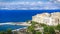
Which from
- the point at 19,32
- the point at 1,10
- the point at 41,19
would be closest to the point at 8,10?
the point at 1,10

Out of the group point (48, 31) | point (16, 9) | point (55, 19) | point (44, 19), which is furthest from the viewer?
point (16, 9)

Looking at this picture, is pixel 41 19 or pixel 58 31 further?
pixel 41 19

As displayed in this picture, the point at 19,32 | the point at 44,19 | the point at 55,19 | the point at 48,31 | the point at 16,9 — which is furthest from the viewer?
the point at 16,9

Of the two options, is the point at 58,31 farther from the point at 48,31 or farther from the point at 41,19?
the point at 41,19

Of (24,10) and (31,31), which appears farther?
(24,10)

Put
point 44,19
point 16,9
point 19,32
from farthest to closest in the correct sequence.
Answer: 1. point 16,9
2. point 44,19
3. point 19,32

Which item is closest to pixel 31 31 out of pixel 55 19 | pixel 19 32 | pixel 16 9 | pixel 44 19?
pixel 19 32

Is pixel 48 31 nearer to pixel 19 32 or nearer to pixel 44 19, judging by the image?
pixel 19 32

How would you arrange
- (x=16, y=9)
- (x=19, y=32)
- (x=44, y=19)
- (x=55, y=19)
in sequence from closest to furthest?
(x=19, y=32) → (x=55, y=19) → (x=44, y=19) → (x=16, y=9)
